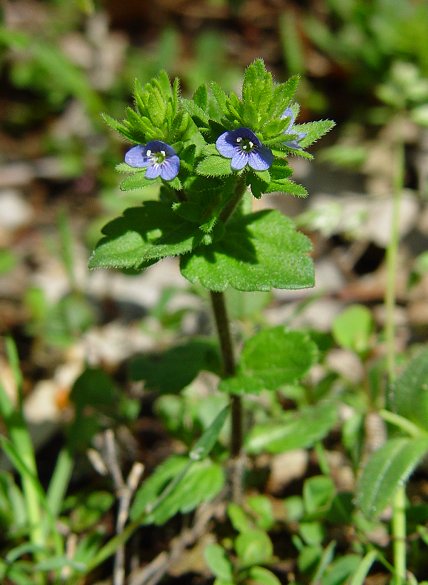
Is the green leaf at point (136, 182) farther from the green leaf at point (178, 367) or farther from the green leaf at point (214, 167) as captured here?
the green leaf at point (178, 367)

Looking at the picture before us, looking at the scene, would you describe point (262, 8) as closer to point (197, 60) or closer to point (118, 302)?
point (197, 60)

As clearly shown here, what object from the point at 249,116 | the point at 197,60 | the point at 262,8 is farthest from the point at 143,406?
the point at 262,8

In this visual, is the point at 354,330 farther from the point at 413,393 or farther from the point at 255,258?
the point at 255,258

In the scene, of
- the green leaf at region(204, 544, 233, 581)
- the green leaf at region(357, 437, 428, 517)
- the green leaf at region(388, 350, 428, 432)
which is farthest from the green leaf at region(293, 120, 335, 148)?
the green leaf at region(204, 544, 233, 581)

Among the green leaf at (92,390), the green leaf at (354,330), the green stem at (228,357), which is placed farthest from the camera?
the green leaf at (354,330)

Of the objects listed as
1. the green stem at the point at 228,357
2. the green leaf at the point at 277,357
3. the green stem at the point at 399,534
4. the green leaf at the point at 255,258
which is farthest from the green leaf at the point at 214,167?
the green stem at the point at 399,534

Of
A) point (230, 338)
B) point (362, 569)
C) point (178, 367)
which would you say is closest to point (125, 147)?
point (178, 367)

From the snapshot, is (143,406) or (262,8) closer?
(143,406)
